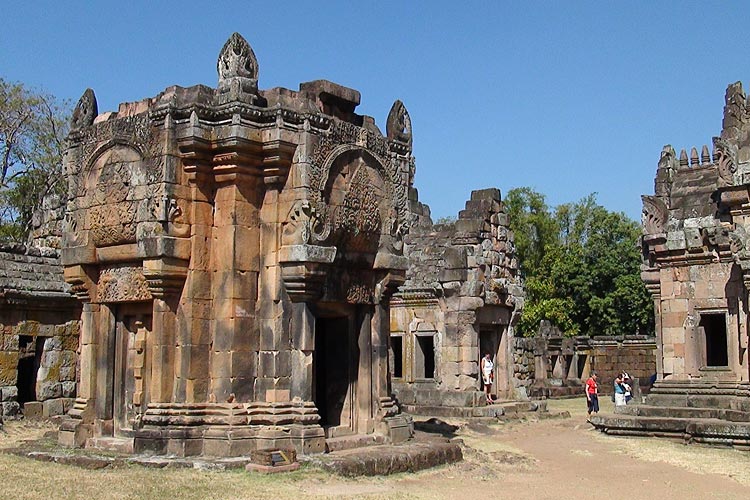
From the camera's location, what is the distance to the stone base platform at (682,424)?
15844mm

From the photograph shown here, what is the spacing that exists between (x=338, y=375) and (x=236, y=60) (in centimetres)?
482

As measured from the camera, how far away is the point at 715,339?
19312 millimetres

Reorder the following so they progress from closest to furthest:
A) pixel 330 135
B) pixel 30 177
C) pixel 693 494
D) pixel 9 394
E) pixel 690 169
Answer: pixel 693 494
pixel 330 135
pixel 9 394
pixel 690 169
pixel 30 177

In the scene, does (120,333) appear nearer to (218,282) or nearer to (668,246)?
(218,282)

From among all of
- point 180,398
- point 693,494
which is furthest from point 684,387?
point 180,398

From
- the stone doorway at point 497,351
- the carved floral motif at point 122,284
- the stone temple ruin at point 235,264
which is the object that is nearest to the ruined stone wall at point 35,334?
the stone temple ruin at point 235,264

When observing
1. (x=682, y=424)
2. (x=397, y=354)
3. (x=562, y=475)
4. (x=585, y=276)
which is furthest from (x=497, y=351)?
(x=585, y=276)

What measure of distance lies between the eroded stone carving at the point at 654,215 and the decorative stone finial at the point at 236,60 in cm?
1036

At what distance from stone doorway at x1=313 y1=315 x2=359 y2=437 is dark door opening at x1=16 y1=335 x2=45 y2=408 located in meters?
8.15

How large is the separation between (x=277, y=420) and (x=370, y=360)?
6.80 feet

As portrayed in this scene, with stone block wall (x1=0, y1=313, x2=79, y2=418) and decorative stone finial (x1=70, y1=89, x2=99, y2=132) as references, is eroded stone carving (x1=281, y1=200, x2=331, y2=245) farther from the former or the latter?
stone block wall (x1=0, y1=313, x2=79, y2=418)

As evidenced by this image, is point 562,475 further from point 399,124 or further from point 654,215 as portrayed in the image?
point 654,215

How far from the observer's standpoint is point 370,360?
1304 cm

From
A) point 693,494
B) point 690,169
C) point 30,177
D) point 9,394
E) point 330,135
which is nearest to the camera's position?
point 693,494
